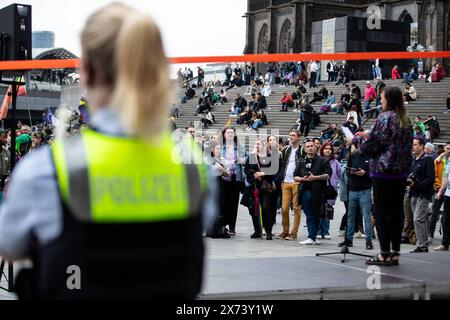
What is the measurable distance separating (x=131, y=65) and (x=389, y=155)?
5.78 m

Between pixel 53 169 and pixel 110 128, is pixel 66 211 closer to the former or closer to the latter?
pixel 53 169

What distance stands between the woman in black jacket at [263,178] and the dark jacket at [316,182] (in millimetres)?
710

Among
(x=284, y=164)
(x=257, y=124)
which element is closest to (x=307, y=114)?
(x=257, y=124)

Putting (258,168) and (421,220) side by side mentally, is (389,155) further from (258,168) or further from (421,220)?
(258,168)

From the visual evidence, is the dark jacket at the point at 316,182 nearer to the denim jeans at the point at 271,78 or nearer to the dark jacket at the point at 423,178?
the dark jacket at the point at 423,178

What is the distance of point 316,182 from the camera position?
39.4ft

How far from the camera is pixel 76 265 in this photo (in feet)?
7.43

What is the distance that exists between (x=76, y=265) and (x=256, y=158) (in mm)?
10731

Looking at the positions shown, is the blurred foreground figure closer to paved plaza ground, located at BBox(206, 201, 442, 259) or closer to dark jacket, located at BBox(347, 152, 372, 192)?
paved plaza ground, located at BBox(206, 201, 442, 259)

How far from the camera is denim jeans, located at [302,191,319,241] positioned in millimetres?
11891

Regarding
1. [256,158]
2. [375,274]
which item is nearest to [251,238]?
[256,158]

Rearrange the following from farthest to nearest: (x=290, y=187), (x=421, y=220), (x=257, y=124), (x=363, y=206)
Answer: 1. (x=257, y=124)
2. (x=290, y=187)
3. (x=363, y=206)
4. (x=421, y=220)

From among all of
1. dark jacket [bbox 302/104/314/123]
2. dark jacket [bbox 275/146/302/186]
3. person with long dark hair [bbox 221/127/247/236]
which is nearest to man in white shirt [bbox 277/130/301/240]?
dark jacket [bbox 275/146/302/186]

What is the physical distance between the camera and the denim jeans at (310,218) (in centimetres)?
1189
